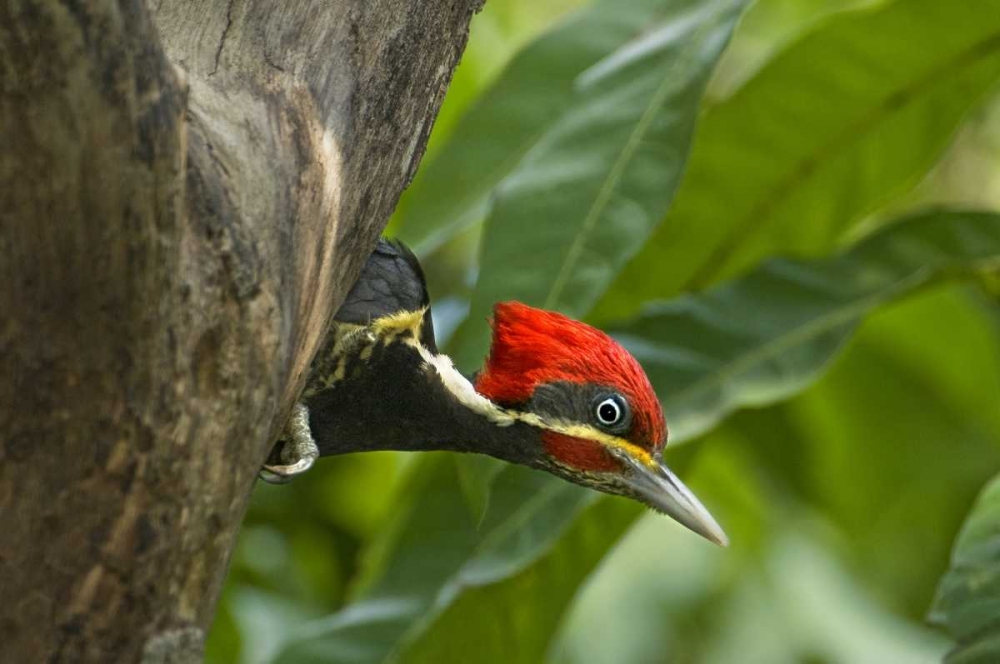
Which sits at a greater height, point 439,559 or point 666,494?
point 666,494

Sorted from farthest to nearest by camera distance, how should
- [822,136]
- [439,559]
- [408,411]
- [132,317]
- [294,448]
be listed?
1. [822,136]
2. [439,559]
3. [408,411]
4. [294,448]
5. [132,317]

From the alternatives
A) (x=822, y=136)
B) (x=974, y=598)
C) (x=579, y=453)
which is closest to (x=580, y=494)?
(x=579, y=453)

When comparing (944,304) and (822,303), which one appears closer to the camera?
(822,303)

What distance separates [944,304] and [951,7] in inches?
36.8

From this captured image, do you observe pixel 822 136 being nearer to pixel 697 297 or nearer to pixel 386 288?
pixel 697 297

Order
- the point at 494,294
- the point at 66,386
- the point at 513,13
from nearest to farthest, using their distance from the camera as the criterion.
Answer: the point at 66,386, the point at 494,294, the point at 513,13

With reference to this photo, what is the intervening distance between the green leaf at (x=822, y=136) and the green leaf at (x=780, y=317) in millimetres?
180

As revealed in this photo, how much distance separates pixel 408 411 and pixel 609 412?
34cm

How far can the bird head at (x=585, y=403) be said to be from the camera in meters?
2.21

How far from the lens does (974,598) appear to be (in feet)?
6.81

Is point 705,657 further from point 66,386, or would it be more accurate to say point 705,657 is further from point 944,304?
point 66,386

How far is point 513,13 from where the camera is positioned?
4281 mm

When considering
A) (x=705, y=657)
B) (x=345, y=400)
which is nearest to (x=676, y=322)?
(x=345, y=400)

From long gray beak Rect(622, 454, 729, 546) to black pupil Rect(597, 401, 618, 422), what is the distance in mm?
76
